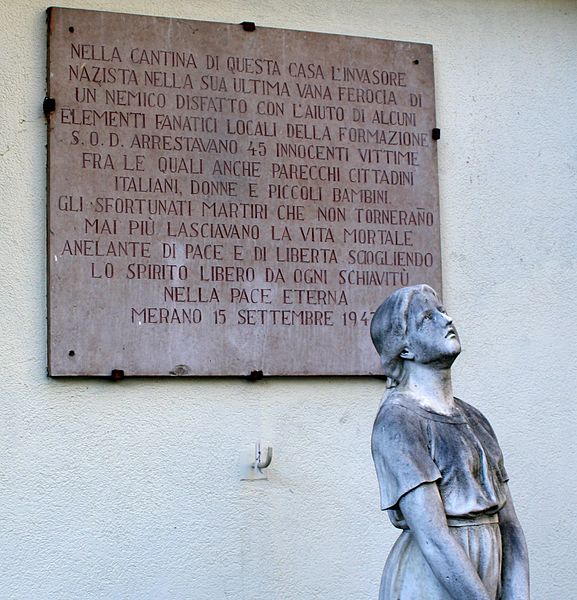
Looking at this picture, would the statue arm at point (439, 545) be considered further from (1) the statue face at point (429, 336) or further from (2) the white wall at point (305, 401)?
(2) the white wall at point (305, 401)

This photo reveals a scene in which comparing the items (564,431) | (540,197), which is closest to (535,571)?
(564,431)

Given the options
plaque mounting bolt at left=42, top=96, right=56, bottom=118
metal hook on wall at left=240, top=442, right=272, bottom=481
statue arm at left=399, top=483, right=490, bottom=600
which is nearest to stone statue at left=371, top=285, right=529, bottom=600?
statue arm at left=399, top=483, right=490, bottom=600

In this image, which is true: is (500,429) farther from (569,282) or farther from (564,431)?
(569,282)

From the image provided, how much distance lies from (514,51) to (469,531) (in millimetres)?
3525

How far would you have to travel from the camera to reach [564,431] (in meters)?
7.23

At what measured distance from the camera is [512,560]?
4855 mm

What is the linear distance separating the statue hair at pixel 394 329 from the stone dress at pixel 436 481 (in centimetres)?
11

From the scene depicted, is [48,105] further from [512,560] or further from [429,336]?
[512,560]

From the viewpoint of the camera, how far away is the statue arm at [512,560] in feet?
15.8

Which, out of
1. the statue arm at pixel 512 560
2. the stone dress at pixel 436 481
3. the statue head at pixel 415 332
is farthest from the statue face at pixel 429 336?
the statue arm at pixel 512 560

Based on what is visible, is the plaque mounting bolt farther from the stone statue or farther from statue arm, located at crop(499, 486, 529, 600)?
statue arm, located at crop(499, 486, 529, 600)

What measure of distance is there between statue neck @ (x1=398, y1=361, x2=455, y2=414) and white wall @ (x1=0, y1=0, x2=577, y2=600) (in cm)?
197

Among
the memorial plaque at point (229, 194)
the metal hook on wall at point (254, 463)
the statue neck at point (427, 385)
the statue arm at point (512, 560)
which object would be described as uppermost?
the memorial plaque at point (229, 194)

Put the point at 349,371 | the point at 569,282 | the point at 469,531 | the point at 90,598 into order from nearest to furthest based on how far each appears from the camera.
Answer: the point at 469,531 → the point at 90,598 → the point at 349,371 → the point at 569,282
